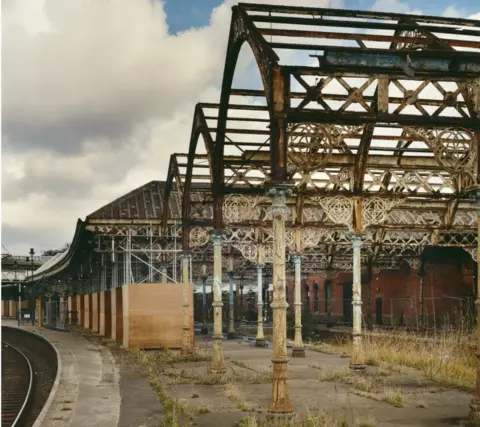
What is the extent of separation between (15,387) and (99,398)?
12.0 metres

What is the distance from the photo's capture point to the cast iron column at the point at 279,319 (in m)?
10.1

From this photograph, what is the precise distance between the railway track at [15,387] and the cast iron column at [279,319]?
23.8 ft

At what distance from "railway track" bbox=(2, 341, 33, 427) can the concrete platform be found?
4.32ft

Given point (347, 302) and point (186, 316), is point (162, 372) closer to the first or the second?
point (186, 316)

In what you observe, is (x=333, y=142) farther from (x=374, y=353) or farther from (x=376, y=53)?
(x=374, y=353)

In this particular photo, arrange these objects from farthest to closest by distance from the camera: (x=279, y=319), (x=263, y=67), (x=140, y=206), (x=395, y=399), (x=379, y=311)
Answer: (x=379, y=311), (x=140, y=206), (x=395, y=399), (x=263, y=67), (x=279, y=319)

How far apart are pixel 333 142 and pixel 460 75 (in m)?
2.09

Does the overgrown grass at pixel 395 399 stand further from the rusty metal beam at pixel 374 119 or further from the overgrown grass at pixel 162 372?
the rusty metal beam at pixel 374 119

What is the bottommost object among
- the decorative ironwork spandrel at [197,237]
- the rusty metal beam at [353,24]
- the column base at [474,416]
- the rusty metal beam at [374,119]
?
the column base at [474,416]

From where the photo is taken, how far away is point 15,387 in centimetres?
2372

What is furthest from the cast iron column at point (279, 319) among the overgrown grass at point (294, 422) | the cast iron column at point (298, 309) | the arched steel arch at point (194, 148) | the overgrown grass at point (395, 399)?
the cast iron column at point (298, 309)

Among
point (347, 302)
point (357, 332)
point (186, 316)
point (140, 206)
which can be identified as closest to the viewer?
point (357, 332)

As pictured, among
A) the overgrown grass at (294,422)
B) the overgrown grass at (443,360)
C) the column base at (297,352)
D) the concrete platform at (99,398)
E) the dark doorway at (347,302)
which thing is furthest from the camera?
the dark doorway at (347,302)

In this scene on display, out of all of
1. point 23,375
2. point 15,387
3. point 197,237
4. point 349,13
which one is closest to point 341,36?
point 349,13
